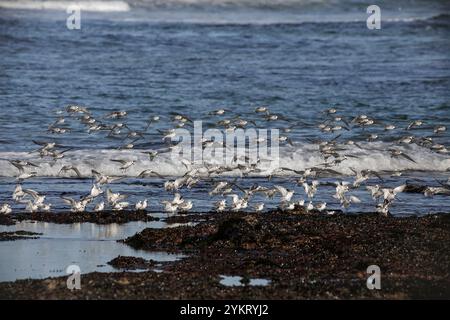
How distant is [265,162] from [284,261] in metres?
9.19

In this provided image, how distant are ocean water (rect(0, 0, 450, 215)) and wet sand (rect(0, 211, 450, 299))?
2427 mm

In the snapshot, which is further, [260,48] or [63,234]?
[260,48]

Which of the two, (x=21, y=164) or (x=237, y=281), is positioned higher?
(x=21, y=164)

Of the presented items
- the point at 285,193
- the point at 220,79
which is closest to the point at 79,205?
the point at 285,193

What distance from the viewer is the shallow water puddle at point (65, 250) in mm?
13289

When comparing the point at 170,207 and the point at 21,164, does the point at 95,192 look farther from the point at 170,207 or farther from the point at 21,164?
the point at 21,164

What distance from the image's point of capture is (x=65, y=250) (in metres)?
14.5

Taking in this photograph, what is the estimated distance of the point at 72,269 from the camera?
43.3 ft

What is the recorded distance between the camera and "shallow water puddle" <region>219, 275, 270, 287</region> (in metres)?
12.5

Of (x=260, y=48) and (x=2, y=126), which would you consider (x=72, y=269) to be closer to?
(x=2, y=126)

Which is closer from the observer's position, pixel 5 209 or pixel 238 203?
pixel 5 209

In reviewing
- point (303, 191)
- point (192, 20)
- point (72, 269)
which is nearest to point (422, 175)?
point (303, 191)

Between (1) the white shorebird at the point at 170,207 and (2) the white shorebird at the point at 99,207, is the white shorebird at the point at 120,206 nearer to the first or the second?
(2) the white shorebird at the point at 99,207

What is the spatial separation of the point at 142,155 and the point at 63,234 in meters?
7.67
